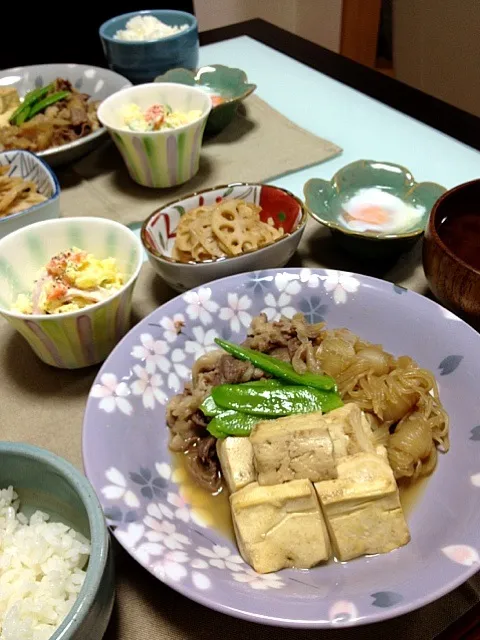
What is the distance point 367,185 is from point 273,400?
3.12 ft

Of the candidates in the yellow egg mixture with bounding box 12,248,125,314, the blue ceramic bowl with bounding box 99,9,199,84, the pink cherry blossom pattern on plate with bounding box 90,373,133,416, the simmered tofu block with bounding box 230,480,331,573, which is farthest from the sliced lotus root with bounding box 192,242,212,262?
the blue ceramic bowl with bounding box 99,9,199,84

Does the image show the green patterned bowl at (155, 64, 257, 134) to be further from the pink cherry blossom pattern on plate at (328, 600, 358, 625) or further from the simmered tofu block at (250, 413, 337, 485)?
the pink cherry blossom pattern on plate at (328, 600, 358, 625)

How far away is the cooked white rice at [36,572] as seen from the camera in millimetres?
895

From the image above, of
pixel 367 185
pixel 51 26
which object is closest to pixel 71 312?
pixel 367 185

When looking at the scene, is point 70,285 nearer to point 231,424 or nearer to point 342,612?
point 231,424

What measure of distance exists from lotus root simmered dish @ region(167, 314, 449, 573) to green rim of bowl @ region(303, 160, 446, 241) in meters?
0.48

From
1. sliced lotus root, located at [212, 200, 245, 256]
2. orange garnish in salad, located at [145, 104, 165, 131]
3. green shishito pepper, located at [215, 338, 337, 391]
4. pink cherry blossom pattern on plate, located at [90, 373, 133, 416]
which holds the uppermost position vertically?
orange garnish in salad, located at [145, 104, 165, 131]

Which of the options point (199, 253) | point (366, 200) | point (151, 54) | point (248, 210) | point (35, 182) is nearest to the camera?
point (199, 253)

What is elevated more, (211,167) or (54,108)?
(54,108)

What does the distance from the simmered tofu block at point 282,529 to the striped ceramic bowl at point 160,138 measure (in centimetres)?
136

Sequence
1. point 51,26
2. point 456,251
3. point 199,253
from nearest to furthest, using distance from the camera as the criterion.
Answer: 1. point 456,251
2. point 199,253
3. point 51,26

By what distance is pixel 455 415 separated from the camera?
4.19 ft

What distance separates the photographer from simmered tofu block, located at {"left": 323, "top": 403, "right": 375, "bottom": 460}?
3.89 feet

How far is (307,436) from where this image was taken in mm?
1144
